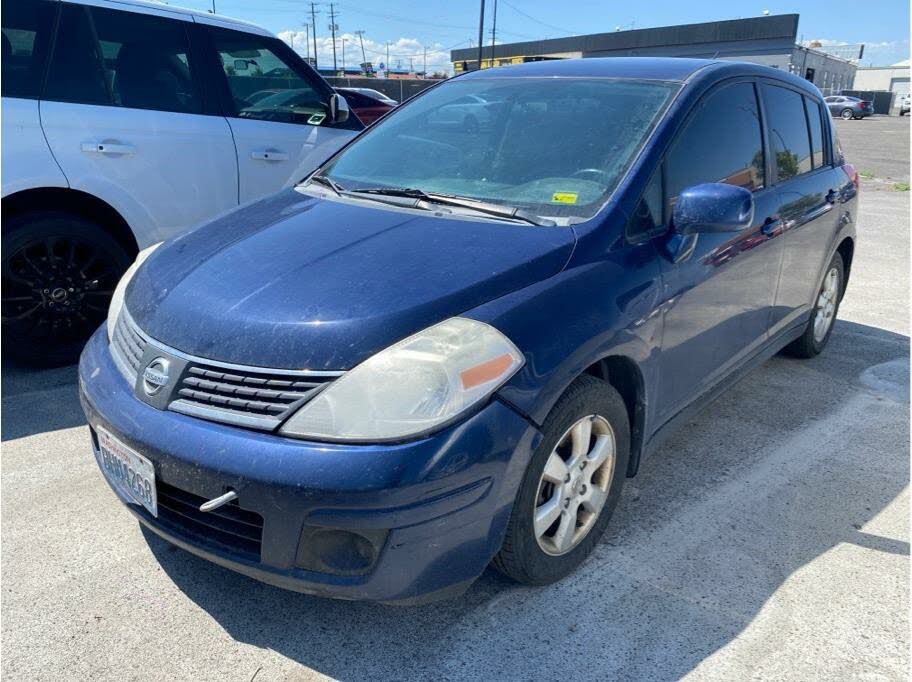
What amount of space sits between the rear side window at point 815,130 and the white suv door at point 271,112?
9.78ft

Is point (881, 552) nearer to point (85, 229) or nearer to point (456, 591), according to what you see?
point (456, 591)

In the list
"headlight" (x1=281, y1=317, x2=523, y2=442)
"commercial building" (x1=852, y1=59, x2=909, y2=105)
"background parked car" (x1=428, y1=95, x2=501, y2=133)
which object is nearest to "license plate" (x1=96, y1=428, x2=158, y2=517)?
"headlight" (x1=281, y1=317, x2=523, y2=442)

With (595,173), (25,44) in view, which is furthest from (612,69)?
(25,44)

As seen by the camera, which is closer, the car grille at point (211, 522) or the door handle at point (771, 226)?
the car grille at point (211, 522)

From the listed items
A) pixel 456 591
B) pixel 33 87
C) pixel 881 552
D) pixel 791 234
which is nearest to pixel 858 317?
pixel 791 234

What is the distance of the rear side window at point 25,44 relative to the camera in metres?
3.96

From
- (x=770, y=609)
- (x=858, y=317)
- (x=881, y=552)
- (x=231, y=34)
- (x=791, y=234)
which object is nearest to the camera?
(x=770, y=609)

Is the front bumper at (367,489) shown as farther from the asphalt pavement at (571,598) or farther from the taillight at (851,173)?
the taillight at (851,173)

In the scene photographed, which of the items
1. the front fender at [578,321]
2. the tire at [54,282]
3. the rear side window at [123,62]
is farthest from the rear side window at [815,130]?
the tire at [54,282]

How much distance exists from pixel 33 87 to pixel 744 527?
4080mm

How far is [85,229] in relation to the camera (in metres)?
4.18

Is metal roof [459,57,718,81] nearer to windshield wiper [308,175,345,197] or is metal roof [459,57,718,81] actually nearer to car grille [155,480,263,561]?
windshield wiper [308,175,345,197]

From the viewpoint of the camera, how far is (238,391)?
2088mm

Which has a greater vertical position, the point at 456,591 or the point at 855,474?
the point at 456,591
